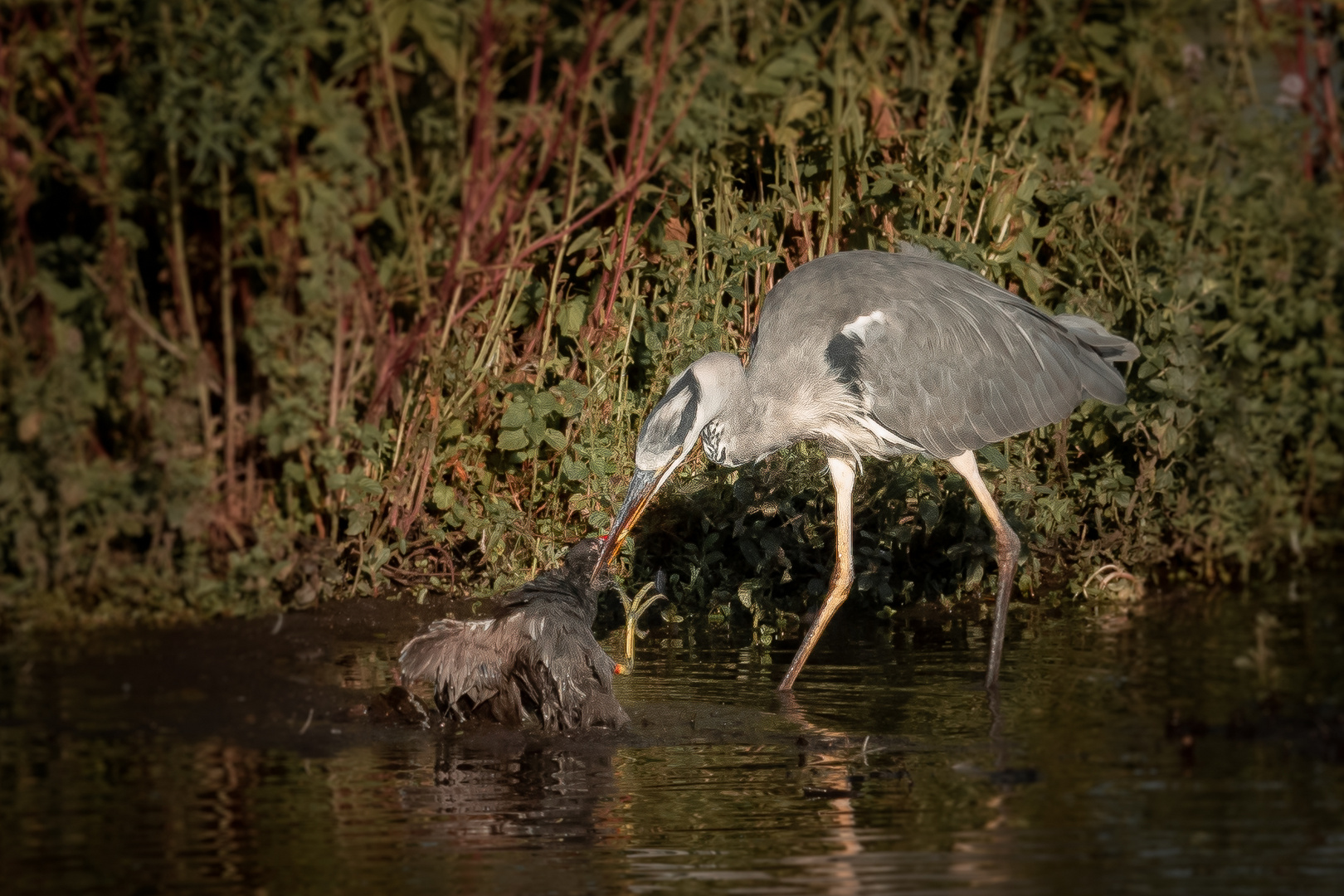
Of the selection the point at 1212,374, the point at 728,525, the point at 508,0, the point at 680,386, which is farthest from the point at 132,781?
the point at 1212,374

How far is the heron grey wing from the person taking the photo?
A: 6008 millimetres

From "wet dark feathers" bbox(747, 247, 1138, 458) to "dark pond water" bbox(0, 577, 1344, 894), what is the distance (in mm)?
972

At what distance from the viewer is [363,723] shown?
5.24 m

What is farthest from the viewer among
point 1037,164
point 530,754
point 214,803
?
point 1037,164

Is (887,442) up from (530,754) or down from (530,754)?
up

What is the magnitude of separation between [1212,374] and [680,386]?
3079 millimetres

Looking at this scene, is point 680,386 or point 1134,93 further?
point 1134,93

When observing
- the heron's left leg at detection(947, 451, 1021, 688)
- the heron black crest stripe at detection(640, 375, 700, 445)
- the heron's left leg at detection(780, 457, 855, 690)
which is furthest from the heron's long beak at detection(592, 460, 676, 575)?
the heron's left leg at detection(947, 451, 1021, 688)

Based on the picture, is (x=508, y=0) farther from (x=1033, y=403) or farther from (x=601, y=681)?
(x=601, y=681)

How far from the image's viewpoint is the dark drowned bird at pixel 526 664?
5.10 meters

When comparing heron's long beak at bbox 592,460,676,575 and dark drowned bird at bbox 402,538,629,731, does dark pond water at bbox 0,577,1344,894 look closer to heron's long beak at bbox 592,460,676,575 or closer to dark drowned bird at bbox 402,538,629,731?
dark drowned bird at bbox 402,538,629,731

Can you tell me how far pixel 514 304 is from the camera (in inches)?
290

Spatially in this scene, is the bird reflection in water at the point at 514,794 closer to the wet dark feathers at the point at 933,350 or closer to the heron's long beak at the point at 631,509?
the heron's long beak at the point at 631,509

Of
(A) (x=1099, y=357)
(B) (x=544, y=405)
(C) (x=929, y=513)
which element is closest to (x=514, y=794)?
(C) (x=929, y=513)
